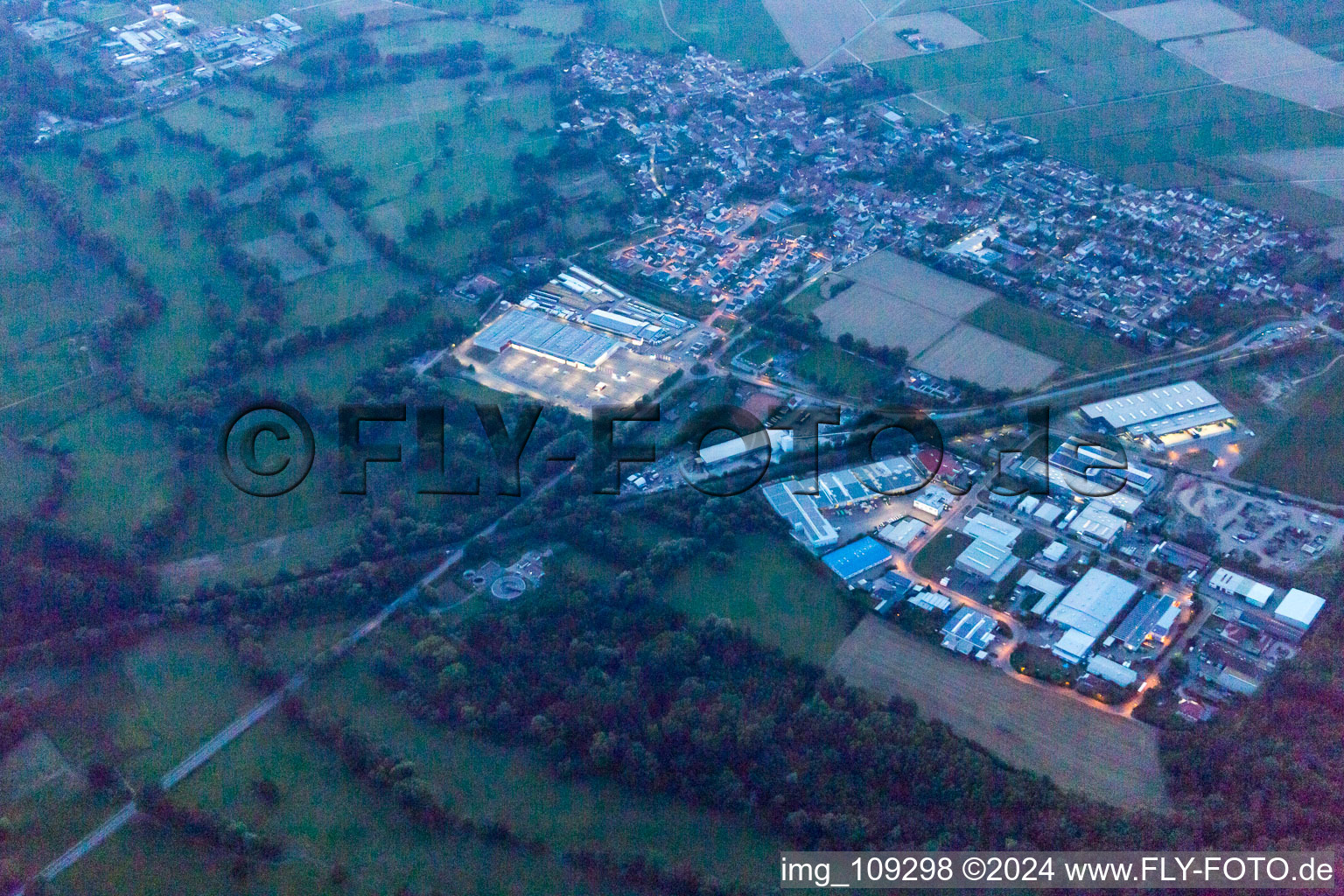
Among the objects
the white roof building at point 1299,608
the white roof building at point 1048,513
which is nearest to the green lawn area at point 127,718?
the white roof building at point 1048,513

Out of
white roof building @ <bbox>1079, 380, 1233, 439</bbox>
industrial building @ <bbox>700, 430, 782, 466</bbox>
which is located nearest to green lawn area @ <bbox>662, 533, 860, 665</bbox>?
industrial building @ <bbox>700, 430, 782, 466</bbox>

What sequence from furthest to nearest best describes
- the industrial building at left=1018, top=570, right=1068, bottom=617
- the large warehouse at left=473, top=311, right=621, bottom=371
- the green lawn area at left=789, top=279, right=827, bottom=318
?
1. the green lawn area at left=789, top=279, right=827, bottom=318
2. the large warehouse at left=473, top=311, right=621, bottom=371
3. the industrial building at left=1018, top=570, right=1068, bottom=617

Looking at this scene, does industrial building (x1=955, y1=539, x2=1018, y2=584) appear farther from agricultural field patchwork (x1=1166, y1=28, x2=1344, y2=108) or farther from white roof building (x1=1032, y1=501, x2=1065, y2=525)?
agricultural field patchwork (x1=1166, y1=28, x2=1344, y2=108)

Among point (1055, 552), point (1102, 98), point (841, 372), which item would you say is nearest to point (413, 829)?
point (1055, 552)

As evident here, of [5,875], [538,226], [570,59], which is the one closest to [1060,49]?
[570,59]

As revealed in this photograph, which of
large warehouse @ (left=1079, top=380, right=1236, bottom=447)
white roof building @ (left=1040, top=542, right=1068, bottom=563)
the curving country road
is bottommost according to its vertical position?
the curving country road

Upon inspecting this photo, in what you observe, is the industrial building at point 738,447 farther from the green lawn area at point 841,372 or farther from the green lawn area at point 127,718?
the green lawn area at point 127,718
